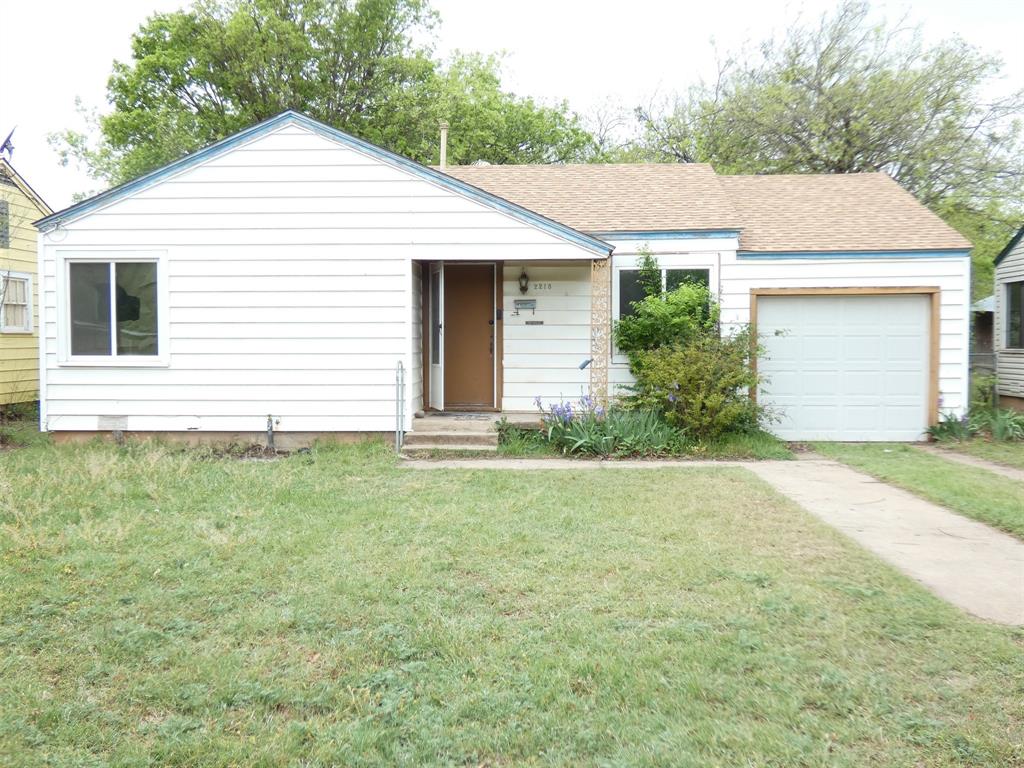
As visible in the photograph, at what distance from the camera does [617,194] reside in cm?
1225

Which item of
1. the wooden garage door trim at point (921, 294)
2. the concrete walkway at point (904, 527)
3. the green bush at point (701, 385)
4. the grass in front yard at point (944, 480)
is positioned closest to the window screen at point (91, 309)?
the concrete walkway at point (904, 527)

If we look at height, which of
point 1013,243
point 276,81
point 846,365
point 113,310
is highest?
point 276,81

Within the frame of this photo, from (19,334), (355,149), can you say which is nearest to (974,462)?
(355,149)

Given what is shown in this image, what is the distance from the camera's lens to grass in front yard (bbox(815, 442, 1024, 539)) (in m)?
6.28

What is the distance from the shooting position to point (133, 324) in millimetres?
10180

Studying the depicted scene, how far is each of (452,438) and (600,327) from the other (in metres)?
2.59

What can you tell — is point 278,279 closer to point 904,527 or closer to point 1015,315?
point 904,527

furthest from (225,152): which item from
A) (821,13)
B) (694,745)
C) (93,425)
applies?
(821,13)

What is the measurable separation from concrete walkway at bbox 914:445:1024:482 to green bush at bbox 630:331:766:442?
247cm

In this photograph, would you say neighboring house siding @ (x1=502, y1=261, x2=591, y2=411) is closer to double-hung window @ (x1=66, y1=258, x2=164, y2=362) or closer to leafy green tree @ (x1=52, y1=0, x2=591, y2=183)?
double-hung window @ (x1=66, y1=258, x2=164, y2=362)

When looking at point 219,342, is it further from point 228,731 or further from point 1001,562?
point 1001,562

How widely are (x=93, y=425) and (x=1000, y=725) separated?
10.6 meters

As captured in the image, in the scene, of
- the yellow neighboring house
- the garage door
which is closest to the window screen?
the yellow neighboring house

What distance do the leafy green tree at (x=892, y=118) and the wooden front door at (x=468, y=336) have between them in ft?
51.0
